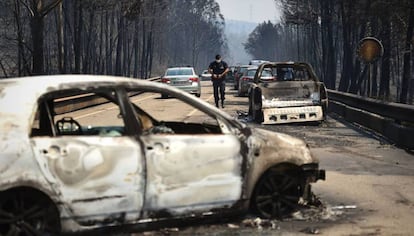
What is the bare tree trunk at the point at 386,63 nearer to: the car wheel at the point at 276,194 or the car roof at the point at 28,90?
the car wheel at the point at 276,194

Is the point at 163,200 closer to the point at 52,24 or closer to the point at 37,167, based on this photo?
the point at 37,167

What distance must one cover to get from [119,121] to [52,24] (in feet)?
196

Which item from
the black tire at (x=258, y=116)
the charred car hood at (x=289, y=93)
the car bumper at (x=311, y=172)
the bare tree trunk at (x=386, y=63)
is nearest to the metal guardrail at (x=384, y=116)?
the charred car hood at (x=289, y=93)

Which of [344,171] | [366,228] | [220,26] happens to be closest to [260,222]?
[366,228]

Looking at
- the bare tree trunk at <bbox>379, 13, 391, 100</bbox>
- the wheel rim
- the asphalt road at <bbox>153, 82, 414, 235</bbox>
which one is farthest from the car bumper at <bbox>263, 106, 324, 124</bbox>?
the bare tree trunk at <bbox>379, 13, 391, 100</bbox>


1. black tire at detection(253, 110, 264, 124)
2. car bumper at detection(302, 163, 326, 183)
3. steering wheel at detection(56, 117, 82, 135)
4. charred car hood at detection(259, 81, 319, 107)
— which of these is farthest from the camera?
charred car hood at detection(259, 81, 319, 107)

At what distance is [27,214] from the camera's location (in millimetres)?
4867

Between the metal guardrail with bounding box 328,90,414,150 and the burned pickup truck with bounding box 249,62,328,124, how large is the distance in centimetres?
118

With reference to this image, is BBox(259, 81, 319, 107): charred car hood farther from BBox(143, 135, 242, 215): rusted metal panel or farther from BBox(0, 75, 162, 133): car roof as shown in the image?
BBox(0, 75, 162, 133): car roof

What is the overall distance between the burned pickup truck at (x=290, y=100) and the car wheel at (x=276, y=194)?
936cm

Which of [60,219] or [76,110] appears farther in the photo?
[76,110]

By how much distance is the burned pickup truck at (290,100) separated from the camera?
15602mm

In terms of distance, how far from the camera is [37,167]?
477 centimetres

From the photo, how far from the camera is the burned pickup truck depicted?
1560 centimetres
